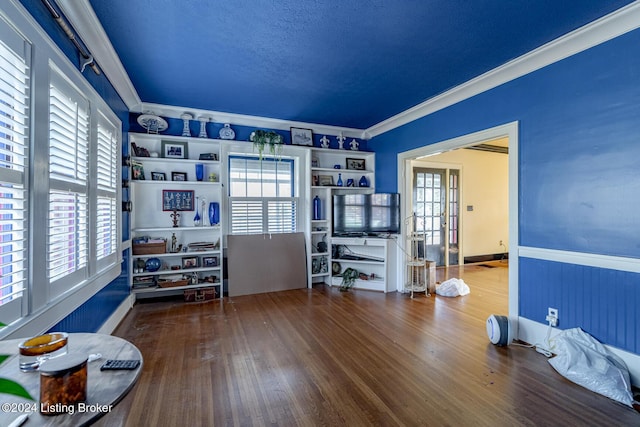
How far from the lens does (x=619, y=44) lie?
2.20 m

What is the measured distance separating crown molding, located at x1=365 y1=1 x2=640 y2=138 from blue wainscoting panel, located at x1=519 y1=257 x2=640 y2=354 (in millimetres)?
1806

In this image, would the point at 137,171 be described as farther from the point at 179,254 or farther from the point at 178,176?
the point at 179,254

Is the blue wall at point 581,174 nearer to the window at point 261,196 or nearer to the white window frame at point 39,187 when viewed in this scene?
the window at point 261,196

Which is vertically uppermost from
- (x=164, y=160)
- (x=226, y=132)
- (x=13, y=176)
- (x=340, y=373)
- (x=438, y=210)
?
(x=226, y=132)

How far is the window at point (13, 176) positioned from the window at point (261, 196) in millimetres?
3010

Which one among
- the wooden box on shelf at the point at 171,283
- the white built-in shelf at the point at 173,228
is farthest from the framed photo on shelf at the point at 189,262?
the white built-in shelf at the point at 173,228

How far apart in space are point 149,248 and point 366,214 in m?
3.17

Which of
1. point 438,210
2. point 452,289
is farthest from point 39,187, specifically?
point 438,210

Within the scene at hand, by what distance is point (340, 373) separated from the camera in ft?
7.43

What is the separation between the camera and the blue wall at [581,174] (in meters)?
2.17

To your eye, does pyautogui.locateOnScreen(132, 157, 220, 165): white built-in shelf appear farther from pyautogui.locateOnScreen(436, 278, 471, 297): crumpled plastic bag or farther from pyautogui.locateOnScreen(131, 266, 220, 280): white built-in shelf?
pyautogui.locateOnScreen(436, 278, 471, 297): crumpled plastic bag

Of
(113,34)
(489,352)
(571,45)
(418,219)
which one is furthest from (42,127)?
(418,219)

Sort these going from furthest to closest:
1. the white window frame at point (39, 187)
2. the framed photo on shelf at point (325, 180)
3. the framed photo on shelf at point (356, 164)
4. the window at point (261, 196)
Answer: the framed photo on shelf at point (356, 164) → the framed photo on shelf at point (325, 180) → the window at point (261, 196) → the white window frame at point (39, 187)

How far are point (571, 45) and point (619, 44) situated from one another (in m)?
0.32
